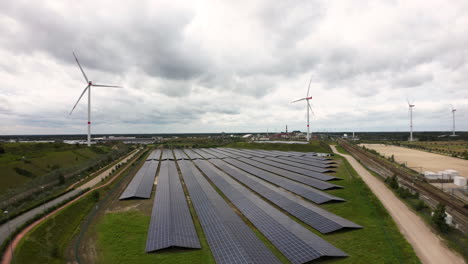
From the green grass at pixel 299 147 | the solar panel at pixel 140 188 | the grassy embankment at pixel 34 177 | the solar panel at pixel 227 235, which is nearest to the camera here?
the solar panel at pixel 227 235

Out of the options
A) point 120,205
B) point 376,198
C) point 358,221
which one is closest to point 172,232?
point 120,205

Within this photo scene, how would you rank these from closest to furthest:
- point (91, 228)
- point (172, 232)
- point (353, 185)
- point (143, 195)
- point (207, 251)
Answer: point (207, 251) → point (172, 232) → point (91, 228) → point (143, 195) → point (353, 185)

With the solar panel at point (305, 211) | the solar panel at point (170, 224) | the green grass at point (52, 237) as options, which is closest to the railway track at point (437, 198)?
the solar panel at point (305, 211)

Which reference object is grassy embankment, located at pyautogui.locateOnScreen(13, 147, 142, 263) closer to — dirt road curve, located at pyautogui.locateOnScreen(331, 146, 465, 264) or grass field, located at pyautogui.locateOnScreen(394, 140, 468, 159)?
dirt road curve, located at pyautogui.locateOnScreen(331, 146, 465, 264)

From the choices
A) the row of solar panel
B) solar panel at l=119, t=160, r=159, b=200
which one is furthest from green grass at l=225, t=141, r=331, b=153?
solar panel at l=119, t=160, r=159, b=200

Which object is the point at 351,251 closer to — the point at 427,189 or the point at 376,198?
the point at 376,198

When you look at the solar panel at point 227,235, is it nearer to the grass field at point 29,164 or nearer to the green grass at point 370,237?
the green grass at point 370,237
